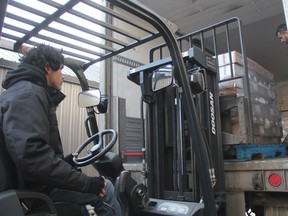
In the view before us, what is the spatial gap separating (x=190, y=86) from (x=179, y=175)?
914 mm

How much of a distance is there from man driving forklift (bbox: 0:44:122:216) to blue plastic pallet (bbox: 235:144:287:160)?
1.40 m

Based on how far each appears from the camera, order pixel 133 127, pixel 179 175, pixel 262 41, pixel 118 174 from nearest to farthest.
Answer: pixel 118 174 → pixel 179 175 → pixel 133 127 → pixel 262 41

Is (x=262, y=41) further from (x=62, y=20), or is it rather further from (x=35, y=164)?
(x=35, y=164)

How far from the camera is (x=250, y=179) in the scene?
7.84 feet

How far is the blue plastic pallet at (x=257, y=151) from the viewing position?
2.79 m

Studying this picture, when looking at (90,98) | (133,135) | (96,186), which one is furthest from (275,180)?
(133,135)

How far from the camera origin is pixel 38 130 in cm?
158

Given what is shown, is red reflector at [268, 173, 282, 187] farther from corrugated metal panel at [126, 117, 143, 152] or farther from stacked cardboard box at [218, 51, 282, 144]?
corrugated metal panel at [126, 117, 143, 152]

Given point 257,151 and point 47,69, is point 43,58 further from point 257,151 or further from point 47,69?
point 257,151

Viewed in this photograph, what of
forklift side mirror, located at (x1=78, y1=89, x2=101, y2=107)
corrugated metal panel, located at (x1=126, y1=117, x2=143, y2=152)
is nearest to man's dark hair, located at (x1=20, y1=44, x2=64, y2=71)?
forklift side mirror, located at (x1=78, y1=89, x2=101, y2=107)

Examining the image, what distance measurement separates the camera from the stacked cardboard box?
278cm

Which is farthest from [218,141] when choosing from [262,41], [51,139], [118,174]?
[262,41]

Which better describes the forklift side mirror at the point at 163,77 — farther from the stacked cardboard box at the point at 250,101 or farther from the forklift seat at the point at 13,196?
the forklift seat at the point at 13,196

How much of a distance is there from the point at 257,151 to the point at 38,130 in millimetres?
2218
